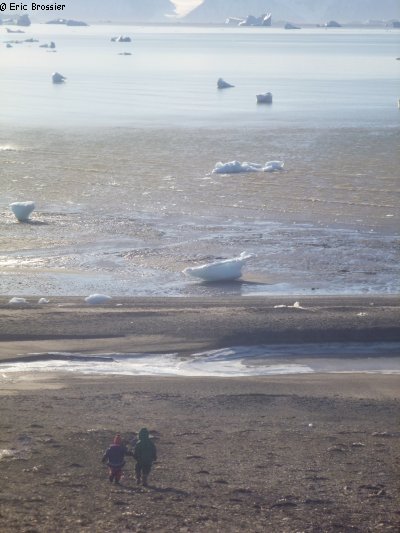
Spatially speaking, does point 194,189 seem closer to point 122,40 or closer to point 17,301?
point 17,301

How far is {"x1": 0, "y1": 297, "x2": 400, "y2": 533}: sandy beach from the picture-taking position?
870 centimetres

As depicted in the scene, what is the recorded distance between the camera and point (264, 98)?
4938 centimetres

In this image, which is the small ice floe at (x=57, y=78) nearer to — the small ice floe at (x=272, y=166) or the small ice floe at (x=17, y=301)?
the small ice floe at (x=272, y=166)

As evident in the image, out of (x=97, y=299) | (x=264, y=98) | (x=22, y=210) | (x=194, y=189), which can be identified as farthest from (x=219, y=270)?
(x=264, y=98)

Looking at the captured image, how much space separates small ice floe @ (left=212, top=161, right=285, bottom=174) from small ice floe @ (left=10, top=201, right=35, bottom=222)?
7271 millimetres

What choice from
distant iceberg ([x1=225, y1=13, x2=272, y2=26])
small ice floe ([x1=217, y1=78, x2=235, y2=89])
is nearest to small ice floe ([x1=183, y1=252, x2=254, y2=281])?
small ice floe ([x1=217, y1=78, x2=235, y2=89])

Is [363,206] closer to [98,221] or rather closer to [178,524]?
[98,221]

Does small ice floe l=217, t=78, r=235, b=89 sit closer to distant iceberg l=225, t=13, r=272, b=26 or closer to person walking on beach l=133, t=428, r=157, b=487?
person walking on beach l=133, t=428, r=157, b=487

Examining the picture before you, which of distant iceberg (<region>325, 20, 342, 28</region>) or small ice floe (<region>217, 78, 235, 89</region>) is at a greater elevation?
distant iceberg (<region>325, 20, 342, 28</region>)

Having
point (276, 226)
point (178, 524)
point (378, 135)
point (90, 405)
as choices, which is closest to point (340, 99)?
point (378, 135)

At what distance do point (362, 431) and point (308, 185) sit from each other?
55.3 feet

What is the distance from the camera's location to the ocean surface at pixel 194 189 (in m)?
19.5

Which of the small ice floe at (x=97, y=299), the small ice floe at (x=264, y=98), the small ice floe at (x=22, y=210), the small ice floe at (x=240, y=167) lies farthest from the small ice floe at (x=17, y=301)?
the small ice floe at (x=264, y=98)

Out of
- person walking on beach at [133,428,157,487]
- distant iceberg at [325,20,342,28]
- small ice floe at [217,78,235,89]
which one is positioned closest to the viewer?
person walking on beach at [133,428,157,487]
